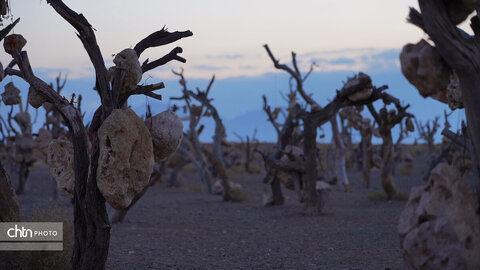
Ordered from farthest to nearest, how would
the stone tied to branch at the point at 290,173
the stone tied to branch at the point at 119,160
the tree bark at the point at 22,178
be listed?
1. the tree bark at the point at 22,178
2. the stone tied to branch at the point at 290,173
3. the stone tied to branch at the point at 119,160

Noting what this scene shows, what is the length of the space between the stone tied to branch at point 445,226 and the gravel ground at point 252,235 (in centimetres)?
342

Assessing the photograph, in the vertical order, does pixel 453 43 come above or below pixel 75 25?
below

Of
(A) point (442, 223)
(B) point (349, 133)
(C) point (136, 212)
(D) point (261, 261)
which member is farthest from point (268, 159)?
(B) point (349, 133)

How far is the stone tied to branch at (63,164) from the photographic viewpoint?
687 centimetres

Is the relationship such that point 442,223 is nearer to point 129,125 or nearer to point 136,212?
point 129,125

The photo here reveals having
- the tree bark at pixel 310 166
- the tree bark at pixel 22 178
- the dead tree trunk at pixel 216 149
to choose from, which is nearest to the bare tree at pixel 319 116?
the tree bark at pixel 310 166

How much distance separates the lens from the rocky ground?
9.15 m

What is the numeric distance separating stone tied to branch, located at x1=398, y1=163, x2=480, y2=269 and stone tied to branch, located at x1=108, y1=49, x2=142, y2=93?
3229 millimetres

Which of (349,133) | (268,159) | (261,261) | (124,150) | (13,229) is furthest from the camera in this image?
(349,133)

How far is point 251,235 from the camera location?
12.2 m

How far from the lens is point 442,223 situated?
200 inches

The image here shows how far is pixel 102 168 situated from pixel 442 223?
330 cm

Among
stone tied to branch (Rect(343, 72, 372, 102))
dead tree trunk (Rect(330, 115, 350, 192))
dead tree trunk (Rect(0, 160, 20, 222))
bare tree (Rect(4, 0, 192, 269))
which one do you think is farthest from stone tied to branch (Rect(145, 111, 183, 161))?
dead tree trunk (Rect(330, 115, 350, 192))

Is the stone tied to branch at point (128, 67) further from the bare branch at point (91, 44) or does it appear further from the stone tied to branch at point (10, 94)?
the stone tied to branch at point (10, 94)
